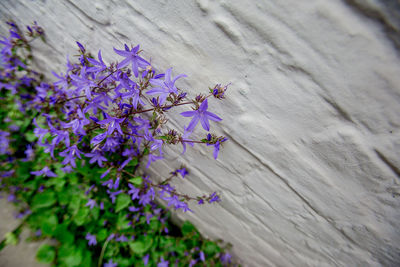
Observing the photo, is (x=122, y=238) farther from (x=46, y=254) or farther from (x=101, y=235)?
(x=46, y=254)

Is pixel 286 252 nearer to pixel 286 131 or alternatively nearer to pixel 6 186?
pixel 286 131

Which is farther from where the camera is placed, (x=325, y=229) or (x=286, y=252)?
(x=286, y=252)

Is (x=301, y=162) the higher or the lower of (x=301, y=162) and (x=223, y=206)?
the higher

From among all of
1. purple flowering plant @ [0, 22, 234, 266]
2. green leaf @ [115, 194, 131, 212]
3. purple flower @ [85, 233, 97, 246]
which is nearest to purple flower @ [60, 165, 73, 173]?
purple flowering plant @ [0, 22, 234, 266]

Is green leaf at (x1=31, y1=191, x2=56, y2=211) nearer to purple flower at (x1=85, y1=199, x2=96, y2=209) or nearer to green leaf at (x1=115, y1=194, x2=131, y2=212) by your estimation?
purple flower at (x1=85, y1=199, x2=96, y2=209)

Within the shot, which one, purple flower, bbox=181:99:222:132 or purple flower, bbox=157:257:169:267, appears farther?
purple flower, bbox=157:257:169:267

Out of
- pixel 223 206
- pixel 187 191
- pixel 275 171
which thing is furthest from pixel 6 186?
pixel 275 171

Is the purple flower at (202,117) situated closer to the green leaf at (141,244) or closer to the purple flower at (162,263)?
the green leaf at (141,244)
